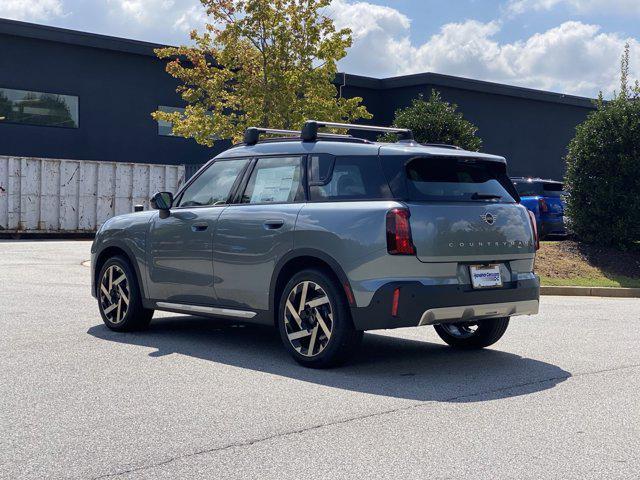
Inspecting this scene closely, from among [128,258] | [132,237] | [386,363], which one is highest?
[132,237]

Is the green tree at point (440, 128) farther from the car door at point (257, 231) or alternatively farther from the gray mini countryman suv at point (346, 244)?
the car door at point (257, 231)

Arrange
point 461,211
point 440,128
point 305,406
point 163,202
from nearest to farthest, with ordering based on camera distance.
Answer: point 305,406 < point 461,211 < point 163,202 < point 440,128

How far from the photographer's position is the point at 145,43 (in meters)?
32.3

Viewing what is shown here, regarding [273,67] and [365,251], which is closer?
[365,251]

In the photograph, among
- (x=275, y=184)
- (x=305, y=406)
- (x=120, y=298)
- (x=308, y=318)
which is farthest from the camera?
(x=120, y=298)

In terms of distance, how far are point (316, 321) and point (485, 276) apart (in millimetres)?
1383

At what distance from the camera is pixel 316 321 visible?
720 cm

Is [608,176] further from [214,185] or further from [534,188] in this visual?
[214,185]

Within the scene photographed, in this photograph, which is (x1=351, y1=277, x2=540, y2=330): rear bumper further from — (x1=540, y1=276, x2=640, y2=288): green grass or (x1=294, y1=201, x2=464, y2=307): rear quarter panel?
(x1=540, y1=276, x2=640, y2=288): green grass

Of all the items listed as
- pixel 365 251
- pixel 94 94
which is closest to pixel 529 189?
pixel 94 94

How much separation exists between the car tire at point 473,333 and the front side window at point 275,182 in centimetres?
198

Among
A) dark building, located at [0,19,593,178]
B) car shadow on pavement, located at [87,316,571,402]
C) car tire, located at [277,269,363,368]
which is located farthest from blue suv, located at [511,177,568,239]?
car tire, located at [277,269,363,368]

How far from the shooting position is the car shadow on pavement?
6613 mm

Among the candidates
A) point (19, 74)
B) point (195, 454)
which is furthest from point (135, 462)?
point (19, 74)
